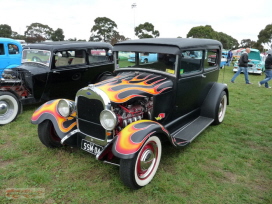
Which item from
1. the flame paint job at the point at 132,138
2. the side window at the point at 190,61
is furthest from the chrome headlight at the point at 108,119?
the side window at the point at 190,61

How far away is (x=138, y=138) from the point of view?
2.50 meters

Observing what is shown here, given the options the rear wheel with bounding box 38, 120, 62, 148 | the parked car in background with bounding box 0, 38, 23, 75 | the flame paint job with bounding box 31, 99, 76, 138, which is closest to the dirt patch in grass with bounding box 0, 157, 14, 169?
the rear wheel with bounding box 38, 120, 62, 148

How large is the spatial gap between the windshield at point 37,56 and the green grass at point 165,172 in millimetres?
2076

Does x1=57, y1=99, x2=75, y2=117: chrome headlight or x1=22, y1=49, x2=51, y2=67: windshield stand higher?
x1=22, y1=49, x2=51, y2=67: windshield

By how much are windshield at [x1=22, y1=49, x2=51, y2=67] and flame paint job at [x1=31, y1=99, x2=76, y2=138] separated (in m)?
2.57

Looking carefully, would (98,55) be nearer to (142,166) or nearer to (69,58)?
(69,58)

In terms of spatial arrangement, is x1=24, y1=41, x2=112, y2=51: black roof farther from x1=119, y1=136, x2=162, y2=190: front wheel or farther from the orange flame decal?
x1=119, y1=136, x2=162, y2=190: front wheel

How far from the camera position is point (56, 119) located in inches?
128

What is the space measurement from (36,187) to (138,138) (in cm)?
144

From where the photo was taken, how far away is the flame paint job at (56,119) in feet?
10.5

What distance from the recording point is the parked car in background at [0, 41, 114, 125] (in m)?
4.89

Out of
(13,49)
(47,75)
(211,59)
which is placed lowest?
(47,75)

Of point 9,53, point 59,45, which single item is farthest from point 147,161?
point 9,53

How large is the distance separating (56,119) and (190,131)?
2.24 metres
